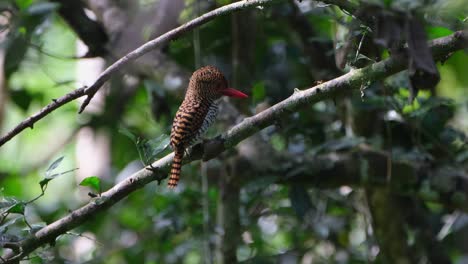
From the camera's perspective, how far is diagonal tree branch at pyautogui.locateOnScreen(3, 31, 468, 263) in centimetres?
199

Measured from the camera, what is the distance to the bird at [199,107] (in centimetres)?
275

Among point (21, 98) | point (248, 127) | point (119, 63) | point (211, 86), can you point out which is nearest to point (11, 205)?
point (119, 63)

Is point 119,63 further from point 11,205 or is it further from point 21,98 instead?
point 21,98

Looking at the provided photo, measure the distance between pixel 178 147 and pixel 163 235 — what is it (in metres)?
1.50

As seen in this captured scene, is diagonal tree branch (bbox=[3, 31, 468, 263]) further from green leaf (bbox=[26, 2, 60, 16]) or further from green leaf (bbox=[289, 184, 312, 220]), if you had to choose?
green leaf (bbox=[26, 2, 60, 16])

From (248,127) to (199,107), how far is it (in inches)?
31.1

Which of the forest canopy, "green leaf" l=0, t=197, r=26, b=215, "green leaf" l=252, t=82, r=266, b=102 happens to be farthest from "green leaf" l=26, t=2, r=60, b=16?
"green leaf" l=252, t=82, r=266, b=102

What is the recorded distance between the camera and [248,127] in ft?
7.29

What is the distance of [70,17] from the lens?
3.92 meters

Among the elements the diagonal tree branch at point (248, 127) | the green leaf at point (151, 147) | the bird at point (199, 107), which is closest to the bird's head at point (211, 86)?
the bird at point (199, 107)

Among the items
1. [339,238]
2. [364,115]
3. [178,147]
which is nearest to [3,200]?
[178,147]

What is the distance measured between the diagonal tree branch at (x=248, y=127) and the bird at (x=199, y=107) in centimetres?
21

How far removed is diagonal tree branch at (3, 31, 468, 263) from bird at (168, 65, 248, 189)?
8.4 inches

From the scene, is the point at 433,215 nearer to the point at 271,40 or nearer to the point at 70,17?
the point at 271,40
